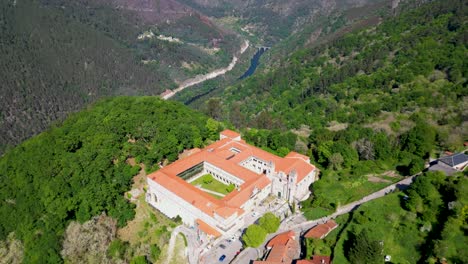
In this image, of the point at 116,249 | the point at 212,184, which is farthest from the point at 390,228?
the point at 116,249

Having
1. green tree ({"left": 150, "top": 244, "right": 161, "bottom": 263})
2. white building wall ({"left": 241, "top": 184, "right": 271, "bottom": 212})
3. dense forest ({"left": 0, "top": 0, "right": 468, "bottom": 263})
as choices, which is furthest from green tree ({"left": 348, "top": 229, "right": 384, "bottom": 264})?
green tree ({"left": 150, "top": 244, "right": 161, "bottom": 263})

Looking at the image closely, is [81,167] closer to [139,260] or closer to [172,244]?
[139,260]

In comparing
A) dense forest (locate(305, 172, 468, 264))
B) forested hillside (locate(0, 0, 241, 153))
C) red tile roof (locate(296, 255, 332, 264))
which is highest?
dense forest (locate(305, 172, 468, 264))

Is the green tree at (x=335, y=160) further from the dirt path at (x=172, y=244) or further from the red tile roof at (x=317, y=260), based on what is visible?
the dirt path at (x=172, y=244)

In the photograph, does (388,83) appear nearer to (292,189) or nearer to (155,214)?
(292,189)

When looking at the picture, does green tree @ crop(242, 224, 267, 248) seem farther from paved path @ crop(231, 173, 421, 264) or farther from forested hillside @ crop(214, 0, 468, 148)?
forested hillside @ crop(214, 0, 468, 148)

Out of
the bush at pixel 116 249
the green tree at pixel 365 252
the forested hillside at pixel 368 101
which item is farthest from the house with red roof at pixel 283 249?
the bush at pixel 116 249

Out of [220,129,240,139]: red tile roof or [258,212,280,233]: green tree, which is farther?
[220,129,240,139]: red tile roof
